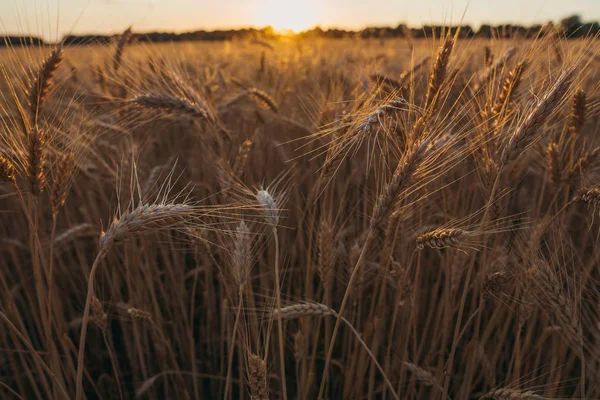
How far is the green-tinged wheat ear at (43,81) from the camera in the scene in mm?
1458

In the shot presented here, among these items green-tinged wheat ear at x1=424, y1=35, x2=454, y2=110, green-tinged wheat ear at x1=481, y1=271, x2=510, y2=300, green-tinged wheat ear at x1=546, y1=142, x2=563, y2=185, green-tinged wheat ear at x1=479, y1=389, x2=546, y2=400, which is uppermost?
green-tinged wheat ear at x1=424, y1=35, x2=454, y2=110

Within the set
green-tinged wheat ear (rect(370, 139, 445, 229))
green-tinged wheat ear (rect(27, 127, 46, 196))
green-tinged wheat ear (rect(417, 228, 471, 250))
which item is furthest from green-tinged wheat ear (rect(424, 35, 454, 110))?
green-tinged wheat ear (rect(27, 127, 46, 196))

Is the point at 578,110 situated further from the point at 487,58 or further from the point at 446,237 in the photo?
the point at 487,58

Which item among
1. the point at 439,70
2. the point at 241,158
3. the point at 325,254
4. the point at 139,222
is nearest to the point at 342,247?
the point at 325,254

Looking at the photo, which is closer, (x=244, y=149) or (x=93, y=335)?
(x=244, y=149)

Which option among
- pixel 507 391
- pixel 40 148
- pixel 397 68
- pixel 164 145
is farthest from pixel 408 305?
pixel 397 68

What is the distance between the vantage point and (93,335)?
240cm

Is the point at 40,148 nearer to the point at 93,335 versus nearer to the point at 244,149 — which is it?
the point at 244,149

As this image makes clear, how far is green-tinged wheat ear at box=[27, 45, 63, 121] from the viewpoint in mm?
1458

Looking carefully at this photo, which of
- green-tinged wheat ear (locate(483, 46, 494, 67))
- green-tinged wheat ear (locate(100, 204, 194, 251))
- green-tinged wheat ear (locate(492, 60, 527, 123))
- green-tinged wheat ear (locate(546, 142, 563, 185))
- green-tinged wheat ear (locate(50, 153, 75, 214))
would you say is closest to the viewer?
green-tinged wheat ear (locate(100, 204, 194, 251))

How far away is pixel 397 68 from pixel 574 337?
4.38 metres

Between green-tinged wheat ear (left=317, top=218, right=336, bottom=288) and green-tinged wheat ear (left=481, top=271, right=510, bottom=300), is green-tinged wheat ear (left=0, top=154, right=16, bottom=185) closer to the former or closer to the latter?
green-tinged wheat ear (left=317, top=218, right=336, bottom=288)

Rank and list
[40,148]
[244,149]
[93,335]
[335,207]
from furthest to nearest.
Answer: [335,207]
[93,335]
[244,149]
[40,148]

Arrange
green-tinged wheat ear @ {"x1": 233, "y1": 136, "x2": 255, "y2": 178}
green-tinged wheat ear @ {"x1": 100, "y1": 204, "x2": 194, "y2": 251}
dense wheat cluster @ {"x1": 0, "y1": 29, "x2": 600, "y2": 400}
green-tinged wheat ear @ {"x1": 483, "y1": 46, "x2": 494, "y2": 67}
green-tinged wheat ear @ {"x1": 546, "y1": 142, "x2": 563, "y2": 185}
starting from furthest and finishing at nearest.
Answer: green-tinged wheat ear @ {"x1": 483, "y1": 46, "x2": 494, "y2": 67}
green-tinged wheat ear @ {"x1": 233, "y1": 136, "x2": 255, "y2": 178}
green-tinged wheat ear @ {"x1": 546, "y1": 142, "x2": 563, "y2": 185}
dense wheat cluster @ {"x1": 0, "y1": 29, "x2": 600, "y2": 400}
green-tinged wheat ear @ {"x1": 100, "y1": 204, "x2": 194, "y2": 251}
